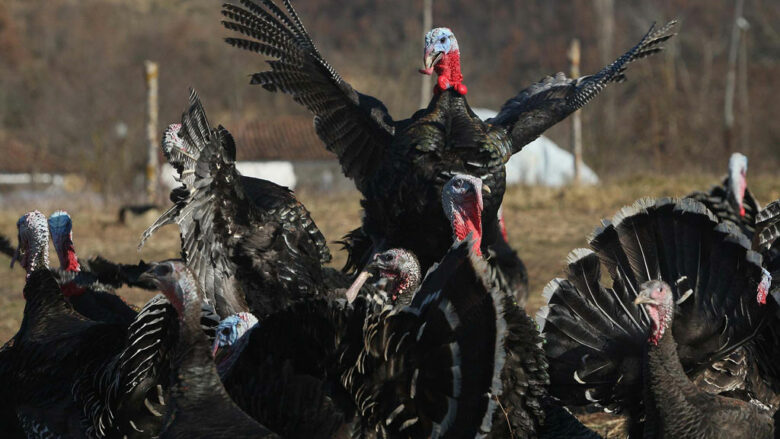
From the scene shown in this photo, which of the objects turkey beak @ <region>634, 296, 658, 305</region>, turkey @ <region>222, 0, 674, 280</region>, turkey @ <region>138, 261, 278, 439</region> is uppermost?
turkey @ <region>222, 0, 674, 280</region>

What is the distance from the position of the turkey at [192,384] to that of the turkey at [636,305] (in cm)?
137

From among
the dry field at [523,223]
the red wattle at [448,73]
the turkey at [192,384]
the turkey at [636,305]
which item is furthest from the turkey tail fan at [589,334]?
the dry field at [523,223]

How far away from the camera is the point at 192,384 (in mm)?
3160

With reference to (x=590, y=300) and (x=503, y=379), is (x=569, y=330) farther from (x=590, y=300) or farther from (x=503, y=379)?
(x=503, y=379)

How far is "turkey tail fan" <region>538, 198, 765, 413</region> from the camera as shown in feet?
12.1

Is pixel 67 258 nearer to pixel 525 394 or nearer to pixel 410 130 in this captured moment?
pixel 410 130

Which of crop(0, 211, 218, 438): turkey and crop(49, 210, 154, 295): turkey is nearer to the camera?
crop(0, 211, 218, 438): turkey

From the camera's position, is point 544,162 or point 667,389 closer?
point 667,389

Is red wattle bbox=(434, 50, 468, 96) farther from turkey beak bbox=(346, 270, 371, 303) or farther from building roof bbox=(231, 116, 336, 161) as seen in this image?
building roof bbox=(231, 116, 336, 161)

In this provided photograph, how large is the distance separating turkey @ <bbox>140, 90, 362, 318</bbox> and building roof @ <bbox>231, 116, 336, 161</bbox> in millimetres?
37498

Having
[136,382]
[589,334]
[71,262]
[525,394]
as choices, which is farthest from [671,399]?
[71,262]

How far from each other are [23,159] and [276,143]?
1129 centimetres

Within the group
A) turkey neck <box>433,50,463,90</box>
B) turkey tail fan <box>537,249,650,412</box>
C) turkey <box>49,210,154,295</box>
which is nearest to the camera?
turkey tail fan <box>537,249,650,412</box>

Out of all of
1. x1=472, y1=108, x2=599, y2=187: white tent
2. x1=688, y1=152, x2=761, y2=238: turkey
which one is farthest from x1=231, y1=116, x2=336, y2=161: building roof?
x1=688, y1=152, x2=761, y2=238: turkey
